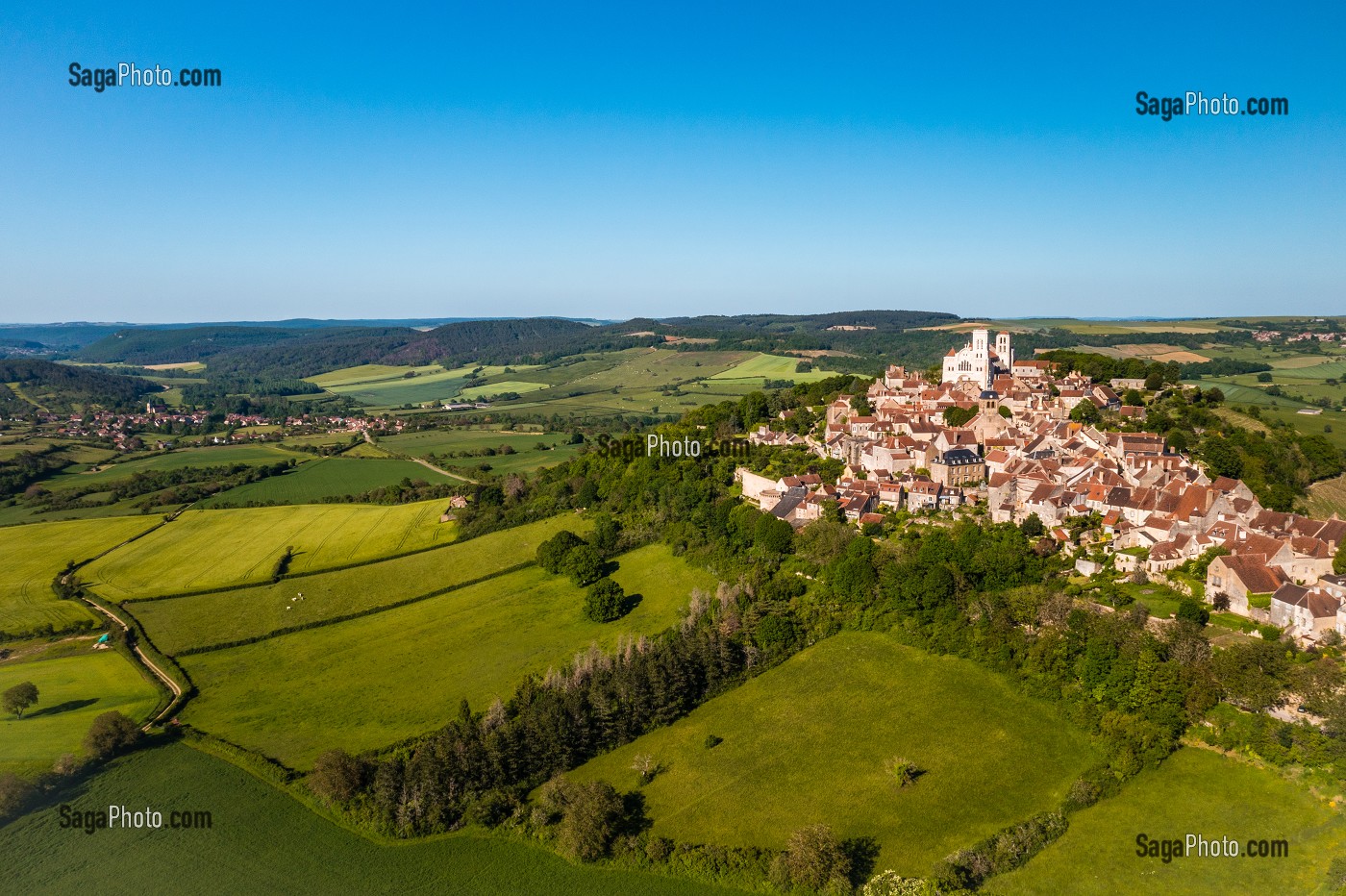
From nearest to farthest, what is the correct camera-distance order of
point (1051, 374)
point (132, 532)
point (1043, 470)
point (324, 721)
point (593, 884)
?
point (593, 884) → point (324, 721) → point (1043, 470) → point (132, 532) → point (1051, 374)

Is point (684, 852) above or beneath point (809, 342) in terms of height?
beneath

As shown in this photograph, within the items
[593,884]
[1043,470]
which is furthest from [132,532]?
[1043,470]

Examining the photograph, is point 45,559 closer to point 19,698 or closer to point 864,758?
point 19,698

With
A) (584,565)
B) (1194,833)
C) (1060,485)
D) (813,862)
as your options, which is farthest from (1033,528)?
(584,565)

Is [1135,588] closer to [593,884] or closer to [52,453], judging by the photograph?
[593,884]

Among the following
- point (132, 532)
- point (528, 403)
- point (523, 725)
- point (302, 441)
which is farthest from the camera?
point (528, 403)
